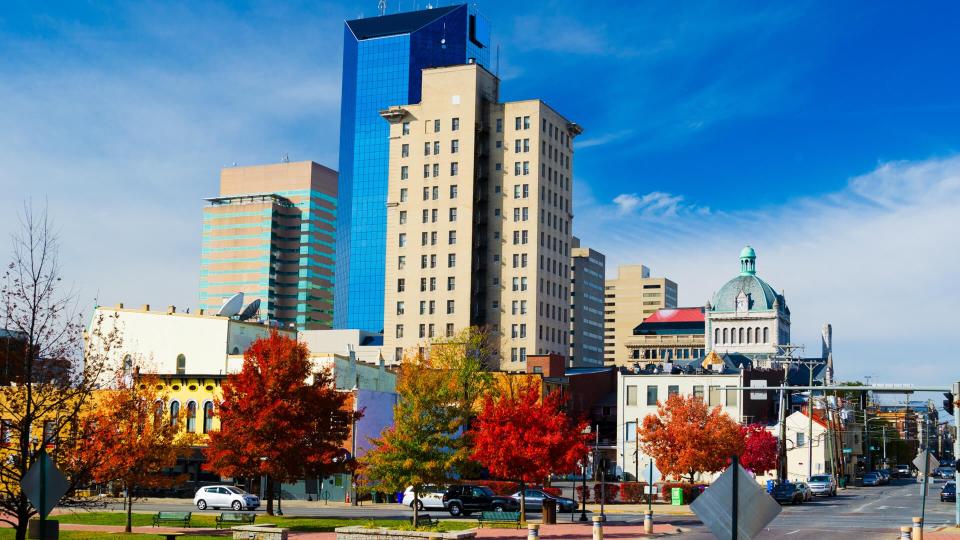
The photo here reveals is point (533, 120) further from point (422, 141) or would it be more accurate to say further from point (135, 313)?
point (135, 313)

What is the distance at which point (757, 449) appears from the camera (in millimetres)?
85125

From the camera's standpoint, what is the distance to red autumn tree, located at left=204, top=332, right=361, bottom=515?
4756cm

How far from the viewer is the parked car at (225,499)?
58.3m

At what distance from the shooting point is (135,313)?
86875 millimetres

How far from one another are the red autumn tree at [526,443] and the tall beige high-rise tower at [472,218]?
8190 centimetres

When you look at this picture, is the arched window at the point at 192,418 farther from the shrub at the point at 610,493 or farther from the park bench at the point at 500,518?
the park bench at the point at 500,518

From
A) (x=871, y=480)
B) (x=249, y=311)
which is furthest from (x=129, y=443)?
(x=871, y=480)

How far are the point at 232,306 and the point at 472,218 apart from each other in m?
50.4

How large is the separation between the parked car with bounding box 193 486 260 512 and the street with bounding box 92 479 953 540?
100 cm

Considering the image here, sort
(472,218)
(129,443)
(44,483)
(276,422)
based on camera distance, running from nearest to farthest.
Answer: (44,483)
(129,443)
(276,422)
(472,218)

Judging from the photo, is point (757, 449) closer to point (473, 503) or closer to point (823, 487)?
point (823, 487)

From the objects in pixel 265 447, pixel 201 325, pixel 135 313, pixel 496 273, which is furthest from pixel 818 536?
pixel 496 273

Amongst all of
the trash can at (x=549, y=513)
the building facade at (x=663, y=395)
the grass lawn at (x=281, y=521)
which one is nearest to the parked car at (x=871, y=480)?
the building facade at (x=663, y=395)

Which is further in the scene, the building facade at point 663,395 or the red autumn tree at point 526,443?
the building facade at point 663,395
